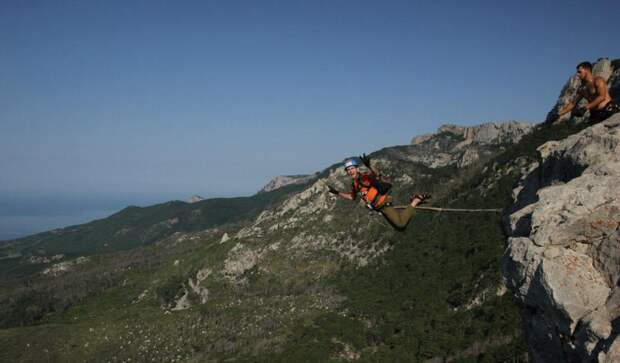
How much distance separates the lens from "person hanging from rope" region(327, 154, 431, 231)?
19.1 meters

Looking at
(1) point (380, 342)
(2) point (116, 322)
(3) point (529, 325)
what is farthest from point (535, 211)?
(2) point (116, 322)

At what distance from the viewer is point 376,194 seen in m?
20.6

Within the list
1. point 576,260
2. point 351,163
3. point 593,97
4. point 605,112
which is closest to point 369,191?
point 351,163

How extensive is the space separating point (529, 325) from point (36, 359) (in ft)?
516

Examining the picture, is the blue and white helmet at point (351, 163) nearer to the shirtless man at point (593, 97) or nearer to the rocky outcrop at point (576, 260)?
the rocky outcrop at point (576, 260)

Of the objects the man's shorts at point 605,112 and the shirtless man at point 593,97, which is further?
the man's shorts at point 605,112

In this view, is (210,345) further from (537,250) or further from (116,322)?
(537,250)

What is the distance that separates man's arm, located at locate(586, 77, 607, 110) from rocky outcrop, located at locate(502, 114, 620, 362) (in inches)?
34.5

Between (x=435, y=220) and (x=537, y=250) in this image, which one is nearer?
(x=537, y=250)

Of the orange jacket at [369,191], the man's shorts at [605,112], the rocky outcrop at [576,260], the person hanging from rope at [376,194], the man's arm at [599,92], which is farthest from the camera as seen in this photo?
the orange jacket at [369,191]

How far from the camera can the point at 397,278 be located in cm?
15338

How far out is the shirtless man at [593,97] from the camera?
633 inches

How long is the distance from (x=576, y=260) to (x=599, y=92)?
7.76 m

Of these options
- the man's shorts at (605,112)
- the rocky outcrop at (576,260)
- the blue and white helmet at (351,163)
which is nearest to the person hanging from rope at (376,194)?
the blue and white helmet at (351,163)
